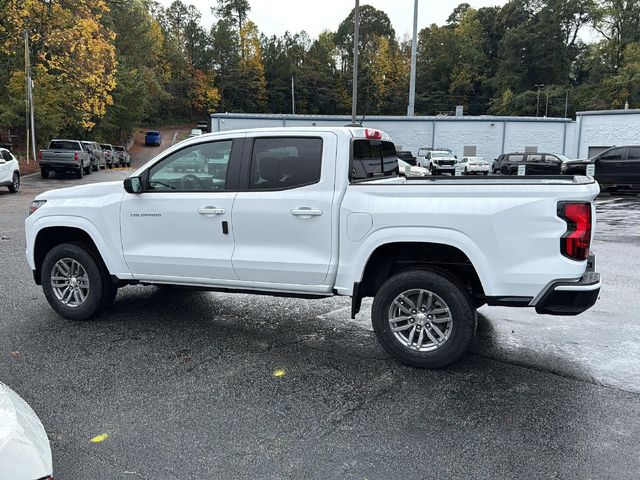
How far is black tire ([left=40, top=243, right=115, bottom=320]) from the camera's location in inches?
222

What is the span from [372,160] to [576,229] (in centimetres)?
200

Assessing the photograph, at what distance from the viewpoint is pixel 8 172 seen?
20219 mm

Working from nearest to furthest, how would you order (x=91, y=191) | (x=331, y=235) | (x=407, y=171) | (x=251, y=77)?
(x=331, y=235) → (x=91, y=191) → (x=407, y=171) → (x=251, y=77)

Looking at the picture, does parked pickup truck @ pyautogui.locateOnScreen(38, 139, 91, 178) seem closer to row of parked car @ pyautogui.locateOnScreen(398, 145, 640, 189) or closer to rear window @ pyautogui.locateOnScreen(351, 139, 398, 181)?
row of parked car @ pyautogui.locateOnScreen(398, 145, 640, 189)

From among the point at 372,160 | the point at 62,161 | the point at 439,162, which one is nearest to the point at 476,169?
the point at 439,162

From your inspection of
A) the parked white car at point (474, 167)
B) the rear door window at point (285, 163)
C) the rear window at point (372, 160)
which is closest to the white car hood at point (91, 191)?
the rear door window at point (285, 163)

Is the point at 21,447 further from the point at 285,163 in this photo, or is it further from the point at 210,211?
the point at 285,163

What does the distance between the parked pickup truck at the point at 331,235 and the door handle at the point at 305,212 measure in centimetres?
1

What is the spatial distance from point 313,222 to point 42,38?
32.5 m

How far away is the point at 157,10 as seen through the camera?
100750 millimetres

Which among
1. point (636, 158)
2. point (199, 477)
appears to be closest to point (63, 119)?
point (636, 158)

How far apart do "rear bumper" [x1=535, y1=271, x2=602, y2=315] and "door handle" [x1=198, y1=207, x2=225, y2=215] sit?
2739 mm

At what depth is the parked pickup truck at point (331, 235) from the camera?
408 centimetres

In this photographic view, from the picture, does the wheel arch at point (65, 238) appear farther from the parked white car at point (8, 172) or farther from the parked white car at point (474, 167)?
the parked white car at point (474, 167)
